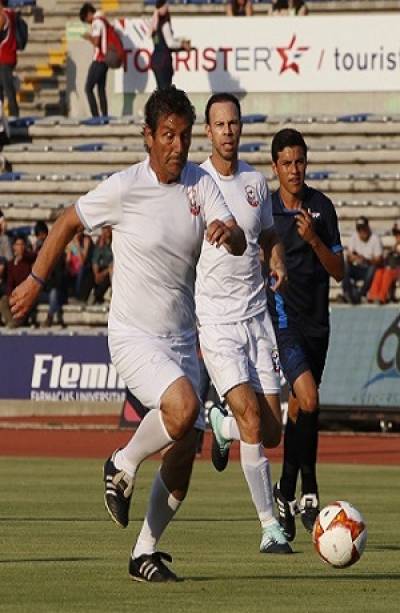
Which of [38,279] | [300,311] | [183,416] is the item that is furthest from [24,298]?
[300,311]

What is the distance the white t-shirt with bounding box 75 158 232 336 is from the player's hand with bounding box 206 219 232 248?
1.55 feet

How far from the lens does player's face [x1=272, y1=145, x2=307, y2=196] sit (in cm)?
1334

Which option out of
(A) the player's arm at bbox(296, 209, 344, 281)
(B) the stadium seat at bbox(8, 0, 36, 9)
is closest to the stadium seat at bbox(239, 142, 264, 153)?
(B) the stadium seat at bbox(8, 0, 36, 9)

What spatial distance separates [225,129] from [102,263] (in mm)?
19392

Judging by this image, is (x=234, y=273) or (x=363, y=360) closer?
(x=234, y=273)

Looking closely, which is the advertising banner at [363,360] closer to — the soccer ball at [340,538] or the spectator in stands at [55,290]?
the spectator in stands at [55,290]

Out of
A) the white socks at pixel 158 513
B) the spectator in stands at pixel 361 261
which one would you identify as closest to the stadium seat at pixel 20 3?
the spectator in stands at pixel 361 261

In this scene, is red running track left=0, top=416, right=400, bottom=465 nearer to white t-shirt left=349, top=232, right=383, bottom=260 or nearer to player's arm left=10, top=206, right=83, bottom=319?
white t-shirt left=349, top=232, right=383, bottom=260

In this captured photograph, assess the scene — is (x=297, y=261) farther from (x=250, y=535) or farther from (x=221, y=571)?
(x=221, y=571)

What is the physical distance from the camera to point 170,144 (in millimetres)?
10117

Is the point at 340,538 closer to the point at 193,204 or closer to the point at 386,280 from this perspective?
the point at 193,204

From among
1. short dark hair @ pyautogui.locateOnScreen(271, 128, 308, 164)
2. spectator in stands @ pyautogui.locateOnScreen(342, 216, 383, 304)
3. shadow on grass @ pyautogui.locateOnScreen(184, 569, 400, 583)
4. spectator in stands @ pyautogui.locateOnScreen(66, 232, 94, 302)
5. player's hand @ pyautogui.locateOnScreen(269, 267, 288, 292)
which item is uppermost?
short dark hair @ pyautogui.locateOnScreen(271, 128, 308, 164)

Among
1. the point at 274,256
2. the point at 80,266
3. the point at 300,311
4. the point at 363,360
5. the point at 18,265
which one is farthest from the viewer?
the point at 80,266

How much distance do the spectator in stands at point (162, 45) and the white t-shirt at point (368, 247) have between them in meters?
7.10
